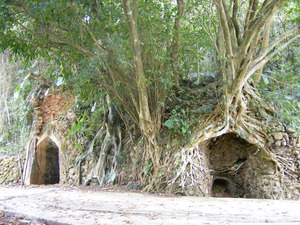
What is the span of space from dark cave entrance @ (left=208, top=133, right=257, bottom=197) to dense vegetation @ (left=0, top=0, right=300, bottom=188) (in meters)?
0.91

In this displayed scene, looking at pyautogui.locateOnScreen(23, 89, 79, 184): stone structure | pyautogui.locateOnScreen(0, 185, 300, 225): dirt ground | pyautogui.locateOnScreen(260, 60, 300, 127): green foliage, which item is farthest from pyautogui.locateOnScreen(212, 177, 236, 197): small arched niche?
pyautogui.locateOnScreen(23, 89, 79, 184): stone structure

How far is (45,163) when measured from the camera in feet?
30.2

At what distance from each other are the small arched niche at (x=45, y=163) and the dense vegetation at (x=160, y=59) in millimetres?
3304

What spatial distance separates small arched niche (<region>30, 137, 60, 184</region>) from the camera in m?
8.81

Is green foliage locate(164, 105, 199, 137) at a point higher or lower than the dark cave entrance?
higher

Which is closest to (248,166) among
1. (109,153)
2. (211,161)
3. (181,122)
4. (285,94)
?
(211,161)

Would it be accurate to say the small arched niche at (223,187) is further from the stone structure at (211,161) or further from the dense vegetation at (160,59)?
the dense vegetation at (160,59)

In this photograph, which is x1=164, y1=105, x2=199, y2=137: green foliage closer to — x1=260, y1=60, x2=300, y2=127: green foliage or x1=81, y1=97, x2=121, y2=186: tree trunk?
x1=81, y1=97, x2=121, y2=186: tree trunk

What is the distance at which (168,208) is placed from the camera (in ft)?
11.5

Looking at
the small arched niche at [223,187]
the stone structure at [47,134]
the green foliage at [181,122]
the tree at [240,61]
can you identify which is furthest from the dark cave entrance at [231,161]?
→ the stone structure at [47,134]

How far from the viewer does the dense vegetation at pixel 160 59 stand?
5.14 m

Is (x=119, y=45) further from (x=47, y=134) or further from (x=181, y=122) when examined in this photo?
(x=47, y=134)

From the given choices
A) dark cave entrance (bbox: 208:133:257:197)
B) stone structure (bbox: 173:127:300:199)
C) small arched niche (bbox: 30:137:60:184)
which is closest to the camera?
stone structure (bbox: 173:127:300:199)

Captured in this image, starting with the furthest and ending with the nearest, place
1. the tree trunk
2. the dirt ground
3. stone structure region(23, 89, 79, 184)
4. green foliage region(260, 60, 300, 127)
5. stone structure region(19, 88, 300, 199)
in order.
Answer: stone structure region(23, 89, 79, 184) → the tree trunk → green foliage region(260, 60, 300, 127) → stone structure region(19, 88, 300, 199) → the dirt ground
